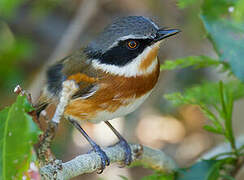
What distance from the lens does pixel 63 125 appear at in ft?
23.3

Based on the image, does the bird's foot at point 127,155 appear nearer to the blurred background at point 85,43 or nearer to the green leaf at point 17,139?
the green leaf at point 17,139

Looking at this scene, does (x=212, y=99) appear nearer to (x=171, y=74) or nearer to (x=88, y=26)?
(x=171, y=74)

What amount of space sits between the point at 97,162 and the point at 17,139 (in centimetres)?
96

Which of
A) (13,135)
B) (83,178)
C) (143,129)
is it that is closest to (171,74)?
(143,129)

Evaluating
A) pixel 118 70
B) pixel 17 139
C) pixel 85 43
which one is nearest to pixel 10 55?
pixel 85 43

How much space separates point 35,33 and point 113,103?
4.73 m

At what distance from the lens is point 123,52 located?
3.21 m

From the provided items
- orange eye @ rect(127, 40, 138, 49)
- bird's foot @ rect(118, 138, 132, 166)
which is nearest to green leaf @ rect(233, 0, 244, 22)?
orange eye @ rect(127, 40, 138, 49)

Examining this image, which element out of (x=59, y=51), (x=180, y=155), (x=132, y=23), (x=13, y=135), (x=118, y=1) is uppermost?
(x=13, y=135)

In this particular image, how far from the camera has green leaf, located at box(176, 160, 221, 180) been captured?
3.01 metres

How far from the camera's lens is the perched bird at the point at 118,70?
10.3ft

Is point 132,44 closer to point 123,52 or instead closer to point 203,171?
point 123,52

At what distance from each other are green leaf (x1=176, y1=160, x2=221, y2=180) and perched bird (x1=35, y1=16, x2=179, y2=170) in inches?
18.1

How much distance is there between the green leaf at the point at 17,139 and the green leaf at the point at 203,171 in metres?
1.67
